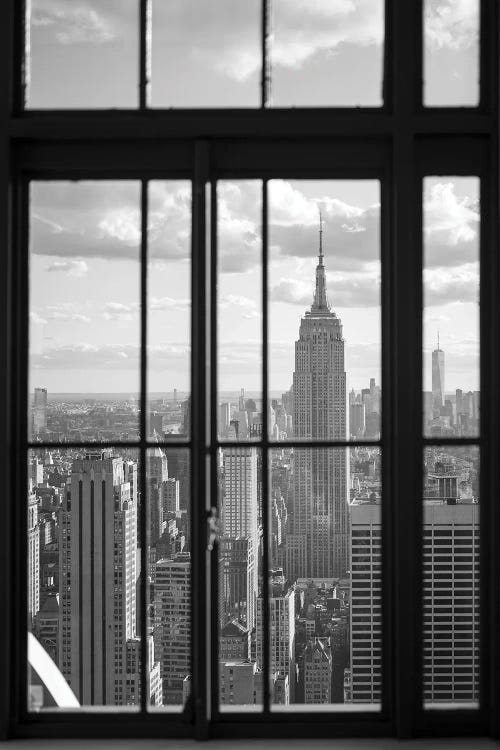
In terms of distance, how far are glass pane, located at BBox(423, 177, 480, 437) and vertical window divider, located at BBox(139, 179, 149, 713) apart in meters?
1.12

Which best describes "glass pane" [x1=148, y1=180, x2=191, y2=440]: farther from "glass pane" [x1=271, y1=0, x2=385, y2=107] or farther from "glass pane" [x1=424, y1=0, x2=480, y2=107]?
"glass pane" [x1=424, y1=0, x2=480, y2=107]

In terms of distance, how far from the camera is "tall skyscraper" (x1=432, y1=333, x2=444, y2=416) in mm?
3254

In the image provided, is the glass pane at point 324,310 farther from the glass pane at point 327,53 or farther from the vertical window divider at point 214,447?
the glass pane at point 327,53

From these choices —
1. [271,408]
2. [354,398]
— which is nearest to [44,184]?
[271,408]

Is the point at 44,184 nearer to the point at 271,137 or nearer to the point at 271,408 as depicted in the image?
the point at 271,137

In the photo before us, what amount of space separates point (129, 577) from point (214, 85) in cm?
200

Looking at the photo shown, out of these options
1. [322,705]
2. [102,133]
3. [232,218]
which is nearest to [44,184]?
[102,133]

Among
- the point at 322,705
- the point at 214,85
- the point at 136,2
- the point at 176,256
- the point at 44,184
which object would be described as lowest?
the point at 322,705

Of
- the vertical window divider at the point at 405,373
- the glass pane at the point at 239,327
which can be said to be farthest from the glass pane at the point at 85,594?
the vertical window divider at the point at 405,373

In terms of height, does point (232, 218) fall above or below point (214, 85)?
below

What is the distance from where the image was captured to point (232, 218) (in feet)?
10.7

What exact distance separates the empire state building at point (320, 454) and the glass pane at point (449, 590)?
1.16 feet

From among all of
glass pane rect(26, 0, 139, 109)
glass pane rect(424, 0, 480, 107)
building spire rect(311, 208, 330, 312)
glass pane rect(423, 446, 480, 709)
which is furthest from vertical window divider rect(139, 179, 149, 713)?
glass pane rect(424, 0, 480, 107)

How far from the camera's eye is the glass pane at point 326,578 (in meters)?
3.23
